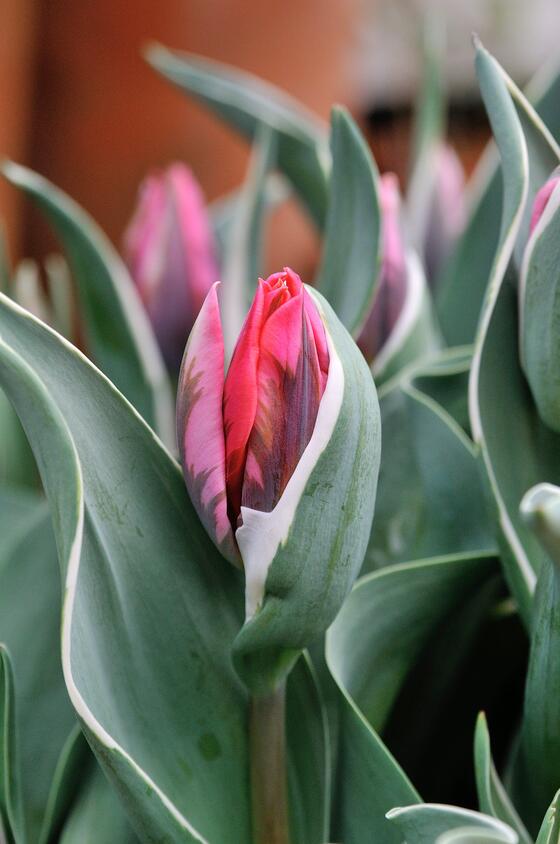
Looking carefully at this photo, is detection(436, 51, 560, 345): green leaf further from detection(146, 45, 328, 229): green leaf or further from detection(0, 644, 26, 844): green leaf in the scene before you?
detection(0, 644, 26, 844): green leaf

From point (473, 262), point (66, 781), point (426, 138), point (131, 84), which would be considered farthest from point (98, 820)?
point (131, 84)

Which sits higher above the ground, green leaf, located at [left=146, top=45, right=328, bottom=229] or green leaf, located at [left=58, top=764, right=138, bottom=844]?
green leaf, located at [left=146, top=45, right=328, bottom=229]

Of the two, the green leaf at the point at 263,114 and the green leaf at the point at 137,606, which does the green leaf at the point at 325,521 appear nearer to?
the green leaf at the point at 137,606

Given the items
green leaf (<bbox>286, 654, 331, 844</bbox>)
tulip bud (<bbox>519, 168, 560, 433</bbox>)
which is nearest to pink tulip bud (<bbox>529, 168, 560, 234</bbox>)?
tulip bud (<bbox>519, 168, 560, 433</bbox>)

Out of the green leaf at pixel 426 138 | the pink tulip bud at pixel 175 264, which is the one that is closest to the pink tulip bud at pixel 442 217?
the green leaf at pixel 426 138

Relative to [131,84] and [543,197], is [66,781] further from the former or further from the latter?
[131,84]
